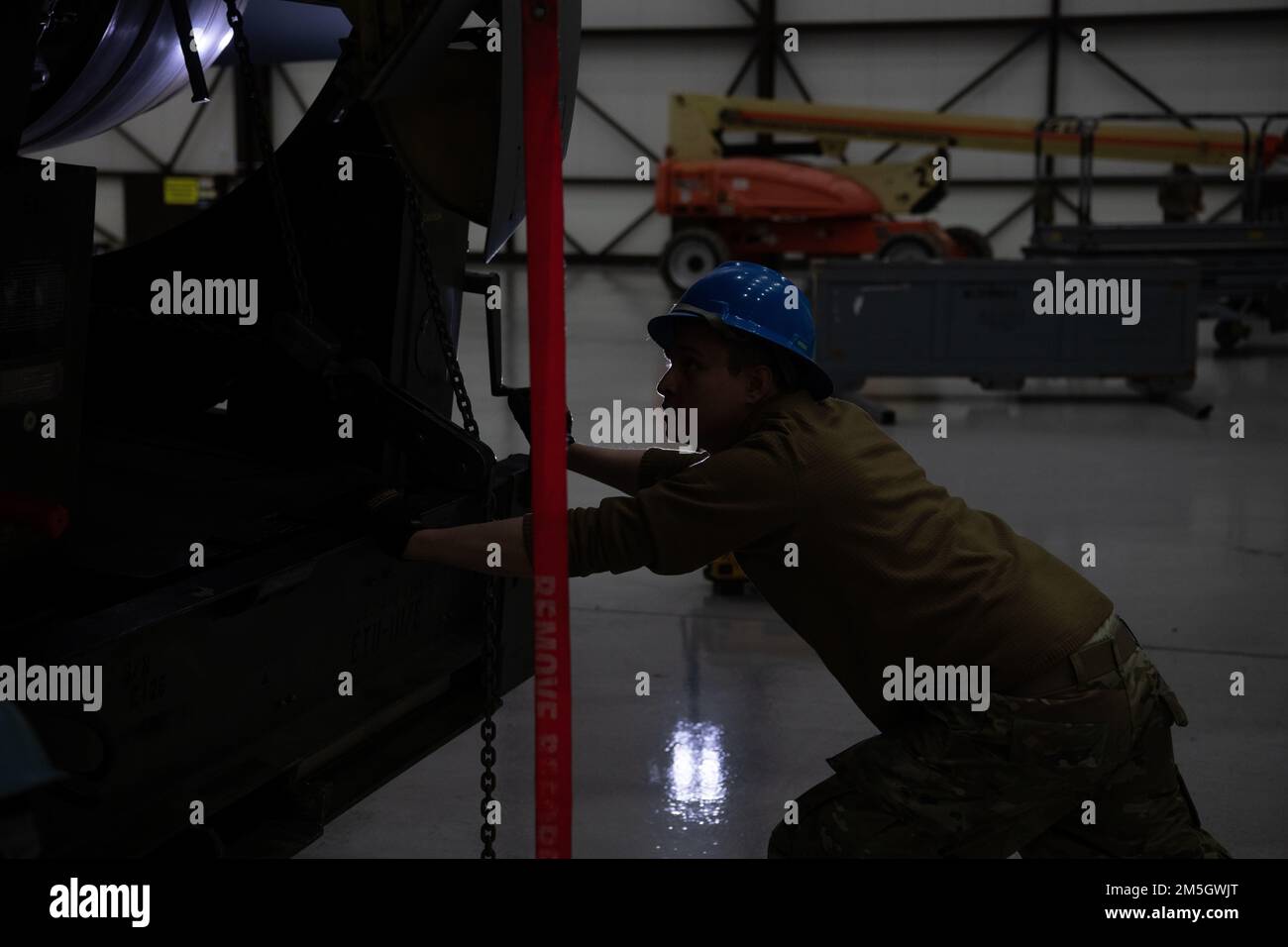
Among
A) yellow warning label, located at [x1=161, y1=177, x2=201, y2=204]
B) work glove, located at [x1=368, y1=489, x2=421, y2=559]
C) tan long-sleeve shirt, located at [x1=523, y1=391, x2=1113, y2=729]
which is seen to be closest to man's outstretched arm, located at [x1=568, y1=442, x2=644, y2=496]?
tan long-sleeve shirt, located at [x1=523, y1=391, x2=1113, y2=729]

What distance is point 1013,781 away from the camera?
2.30 meters

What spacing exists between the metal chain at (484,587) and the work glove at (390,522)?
0.21 m

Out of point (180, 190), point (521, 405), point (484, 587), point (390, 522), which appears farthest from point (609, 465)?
point (180, 190)

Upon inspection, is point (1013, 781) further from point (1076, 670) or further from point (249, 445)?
point (249, 445)

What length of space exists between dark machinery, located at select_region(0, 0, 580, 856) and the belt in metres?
0.92

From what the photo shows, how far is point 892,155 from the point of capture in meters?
21.4

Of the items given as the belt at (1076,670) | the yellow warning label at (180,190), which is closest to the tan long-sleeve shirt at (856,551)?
the belt at (1076,670)

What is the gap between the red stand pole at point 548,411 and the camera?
1.70m

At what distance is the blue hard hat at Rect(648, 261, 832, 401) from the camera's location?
2297mm

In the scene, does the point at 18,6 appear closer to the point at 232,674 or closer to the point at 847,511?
the point at 232,674

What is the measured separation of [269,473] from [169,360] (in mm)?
418
